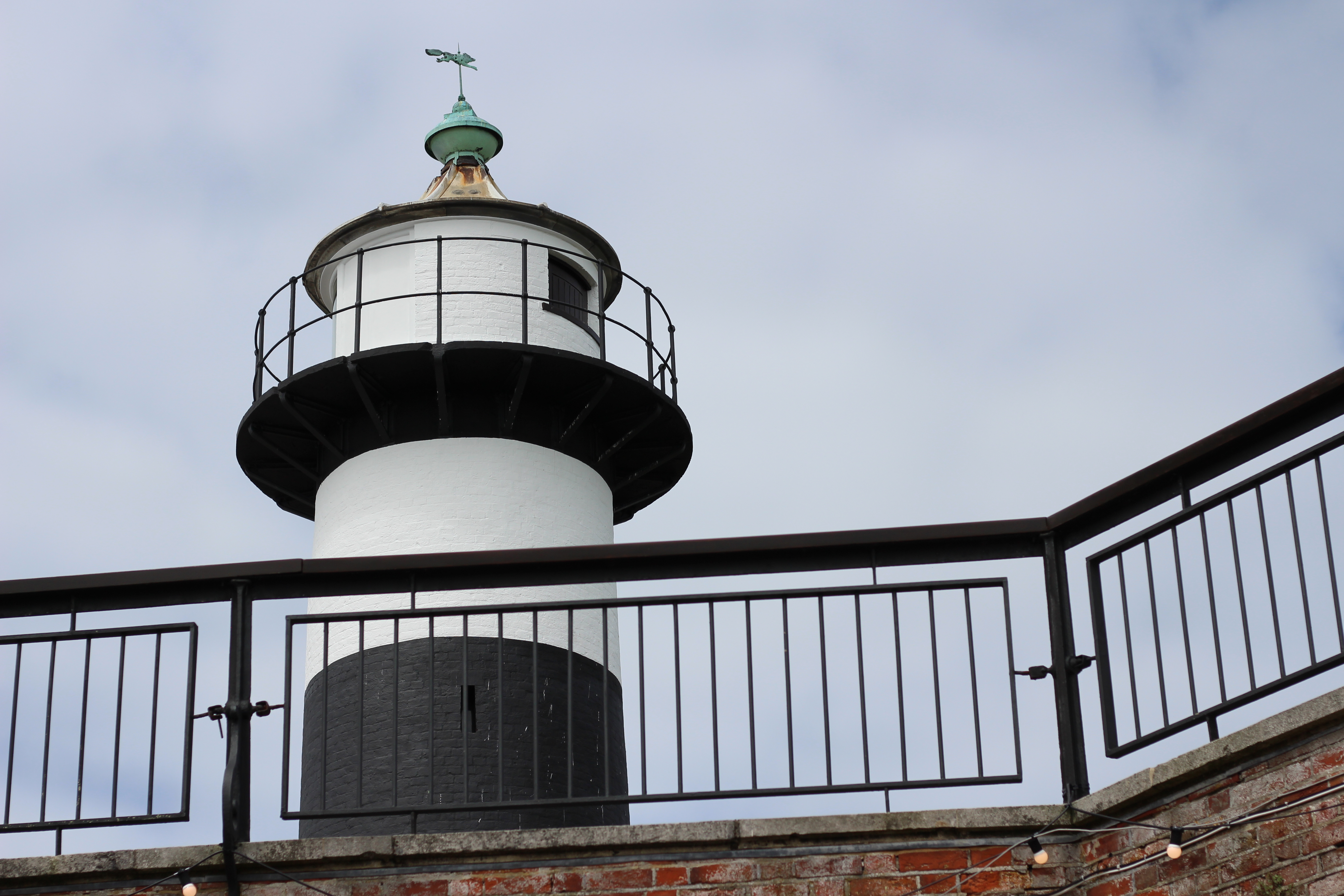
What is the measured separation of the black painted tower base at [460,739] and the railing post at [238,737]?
4126 millimetres

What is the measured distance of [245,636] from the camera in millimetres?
5664

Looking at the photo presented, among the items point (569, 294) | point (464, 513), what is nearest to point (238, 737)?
point (464, 513)

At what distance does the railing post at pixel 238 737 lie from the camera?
5.32 metres

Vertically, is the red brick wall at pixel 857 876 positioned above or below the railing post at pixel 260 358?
below

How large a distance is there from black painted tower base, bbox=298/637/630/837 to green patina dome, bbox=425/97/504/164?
480 cm

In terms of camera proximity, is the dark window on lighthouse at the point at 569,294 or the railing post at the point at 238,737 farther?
the dark window on lighthouse at the point at 569,294

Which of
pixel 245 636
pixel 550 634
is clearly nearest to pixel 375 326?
pixel 550 634

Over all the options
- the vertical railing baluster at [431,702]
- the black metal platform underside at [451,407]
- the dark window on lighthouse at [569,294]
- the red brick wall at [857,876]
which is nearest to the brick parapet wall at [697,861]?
the red brick wall at [857,876]

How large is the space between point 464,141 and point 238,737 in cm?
Answer: 929

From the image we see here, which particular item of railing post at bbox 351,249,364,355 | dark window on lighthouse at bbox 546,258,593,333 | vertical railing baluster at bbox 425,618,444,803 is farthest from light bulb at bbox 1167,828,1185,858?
dark window on lighthouse at bbox 546,258,593,333

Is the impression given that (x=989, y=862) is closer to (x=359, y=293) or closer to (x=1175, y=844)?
(x=1175, y=844)

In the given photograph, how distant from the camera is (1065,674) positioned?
5461 millimetres

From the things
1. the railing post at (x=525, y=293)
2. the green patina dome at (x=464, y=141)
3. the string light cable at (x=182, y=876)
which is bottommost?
the string light cable at (x=182, y=876)

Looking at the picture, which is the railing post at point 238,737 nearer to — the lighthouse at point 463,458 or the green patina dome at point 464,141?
the lighthouse at point 463,458
